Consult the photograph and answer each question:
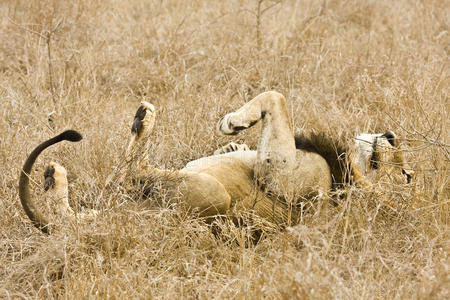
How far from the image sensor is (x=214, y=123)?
4258 mm

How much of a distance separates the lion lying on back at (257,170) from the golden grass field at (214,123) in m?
0.13

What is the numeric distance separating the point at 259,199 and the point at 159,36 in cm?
283

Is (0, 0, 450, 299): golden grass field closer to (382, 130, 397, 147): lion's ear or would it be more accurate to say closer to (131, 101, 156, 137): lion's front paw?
(382, 130, 397, 147): lion's ear

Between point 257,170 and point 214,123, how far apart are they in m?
0.79

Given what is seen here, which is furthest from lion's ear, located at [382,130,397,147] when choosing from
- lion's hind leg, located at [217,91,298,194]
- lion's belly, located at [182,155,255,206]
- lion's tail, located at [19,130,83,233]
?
lion's tail, located at [19,130,83,233]

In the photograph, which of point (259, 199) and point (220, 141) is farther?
point (220, 141)

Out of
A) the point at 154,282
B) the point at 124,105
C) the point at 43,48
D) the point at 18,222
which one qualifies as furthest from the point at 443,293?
the point at 43,48

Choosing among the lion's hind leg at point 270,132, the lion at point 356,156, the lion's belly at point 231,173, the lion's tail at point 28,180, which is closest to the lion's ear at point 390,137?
the lion at point 356,156

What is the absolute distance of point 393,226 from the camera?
3.11 meters

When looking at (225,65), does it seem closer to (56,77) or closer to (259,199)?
(56,77)

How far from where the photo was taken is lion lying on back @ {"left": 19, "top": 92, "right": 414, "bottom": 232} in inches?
130

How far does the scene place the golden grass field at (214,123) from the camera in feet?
8.86

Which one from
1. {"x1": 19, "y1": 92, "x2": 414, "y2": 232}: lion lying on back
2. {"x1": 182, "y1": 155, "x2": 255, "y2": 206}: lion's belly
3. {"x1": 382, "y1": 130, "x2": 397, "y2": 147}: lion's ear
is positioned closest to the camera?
{"x1": 19, "y1": 92, "x2": 414, "y2": 232}: lion lying on back

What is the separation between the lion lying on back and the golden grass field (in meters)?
0.13
